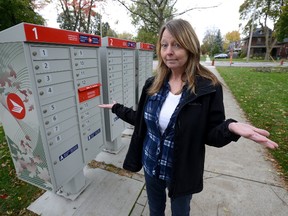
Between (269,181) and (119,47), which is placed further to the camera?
(119,47)

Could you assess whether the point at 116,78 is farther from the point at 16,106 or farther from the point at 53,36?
the point at 16,106

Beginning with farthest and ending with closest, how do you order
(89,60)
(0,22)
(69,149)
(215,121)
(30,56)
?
(0,22), (89,60), (69,149), (30,56), (215,121)

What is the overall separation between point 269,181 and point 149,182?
203 centimetres

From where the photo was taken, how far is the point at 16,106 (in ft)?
5.76

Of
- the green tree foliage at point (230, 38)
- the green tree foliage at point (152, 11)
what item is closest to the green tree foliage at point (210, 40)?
the green tree foliage at point (230, 38)

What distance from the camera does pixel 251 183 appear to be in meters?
2.56

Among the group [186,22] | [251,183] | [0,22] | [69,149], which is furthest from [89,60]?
[0,22]

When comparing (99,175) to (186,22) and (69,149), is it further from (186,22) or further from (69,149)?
(186,22)

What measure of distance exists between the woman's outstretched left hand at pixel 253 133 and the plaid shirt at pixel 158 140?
15.3 inches

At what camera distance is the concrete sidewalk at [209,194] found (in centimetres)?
→ 214

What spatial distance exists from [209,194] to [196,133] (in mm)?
1529

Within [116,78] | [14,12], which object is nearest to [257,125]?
[116,78]

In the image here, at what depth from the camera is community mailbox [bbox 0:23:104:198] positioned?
1537mm

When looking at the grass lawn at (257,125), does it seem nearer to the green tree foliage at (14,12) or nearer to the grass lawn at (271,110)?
the grass lawn at (271,110)
